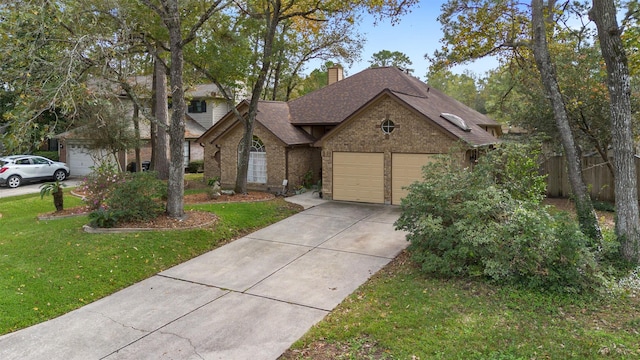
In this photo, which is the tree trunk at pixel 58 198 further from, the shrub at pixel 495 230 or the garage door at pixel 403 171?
the garage door at pixel 403 171

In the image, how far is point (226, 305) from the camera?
6992 millimetres

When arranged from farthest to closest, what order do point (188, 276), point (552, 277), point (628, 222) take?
point (188, 276), point (628, 222), point (552, 277)

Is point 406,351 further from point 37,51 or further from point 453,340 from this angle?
point 37,51

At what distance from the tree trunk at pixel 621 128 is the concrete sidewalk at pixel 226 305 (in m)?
4.63

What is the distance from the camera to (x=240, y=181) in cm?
1683

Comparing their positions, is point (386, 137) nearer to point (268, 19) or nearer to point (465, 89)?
point (268, 19)

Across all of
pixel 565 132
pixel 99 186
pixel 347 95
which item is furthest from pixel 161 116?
pixel 565 132

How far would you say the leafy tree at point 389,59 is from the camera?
47469 mm

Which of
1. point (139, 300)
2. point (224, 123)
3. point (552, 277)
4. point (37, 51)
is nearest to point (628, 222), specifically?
point (552, 277)

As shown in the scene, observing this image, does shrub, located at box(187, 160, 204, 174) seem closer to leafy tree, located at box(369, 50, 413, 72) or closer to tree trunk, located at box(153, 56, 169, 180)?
tree trunk, located at box(153, 56, 169, 180)

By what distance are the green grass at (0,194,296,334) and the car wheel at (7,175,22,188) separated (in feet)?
37.7

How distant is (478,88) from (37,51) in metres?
65.3

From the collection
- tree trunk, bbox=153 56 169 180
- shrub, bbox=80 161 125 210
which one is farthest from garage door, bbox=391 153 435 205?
tree trunk, bbox=153 56 169 180

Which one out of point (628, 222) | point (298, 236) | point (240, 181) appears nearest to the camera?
point (628, 222)
